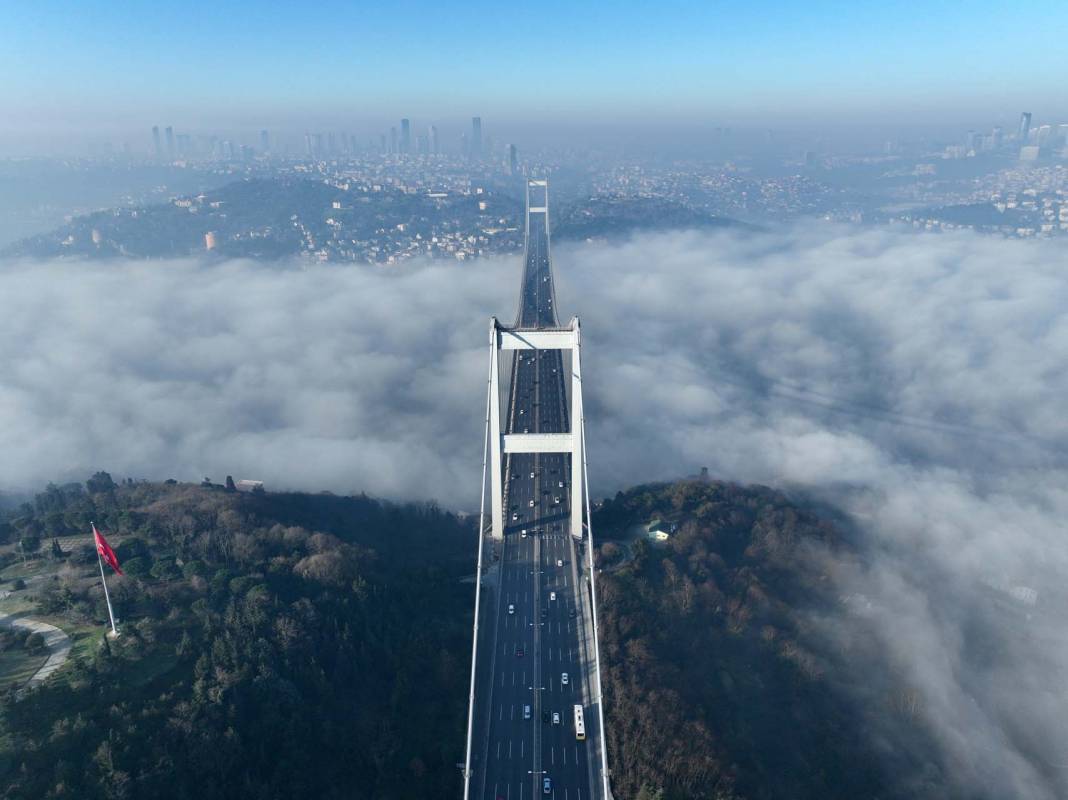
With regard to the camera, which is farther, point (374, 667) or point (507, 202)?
point (507, 202)

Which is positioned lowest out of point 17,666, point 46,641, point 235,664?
point 235,664

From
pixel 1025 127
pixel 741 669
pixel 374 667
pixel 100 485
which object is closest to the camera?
pixel 374 667

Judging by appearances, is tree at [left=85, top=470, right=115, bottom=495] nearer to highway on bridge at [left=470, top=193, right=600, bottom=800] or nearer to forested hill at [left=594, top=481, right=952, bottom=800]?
highway on bridge at [left=470, top=193, right=600, bottom=800]

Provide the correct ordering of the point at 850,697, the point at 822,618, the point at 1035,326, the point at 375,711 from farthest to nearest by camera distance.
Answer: the point at 1035,326 → the point at 822,618 → the point at 850,697 → the point at 375,711

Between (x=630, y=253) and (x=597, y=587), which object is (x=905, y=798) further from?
(x=630, y=253)

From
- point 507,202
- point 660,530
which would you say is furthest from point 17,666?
point 507,202

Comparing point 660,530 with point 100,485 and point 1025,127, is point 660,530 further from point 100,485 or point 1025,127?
point 1025,127

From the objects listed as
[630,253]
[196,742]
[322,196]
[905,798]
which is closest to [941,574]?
[905,798]
